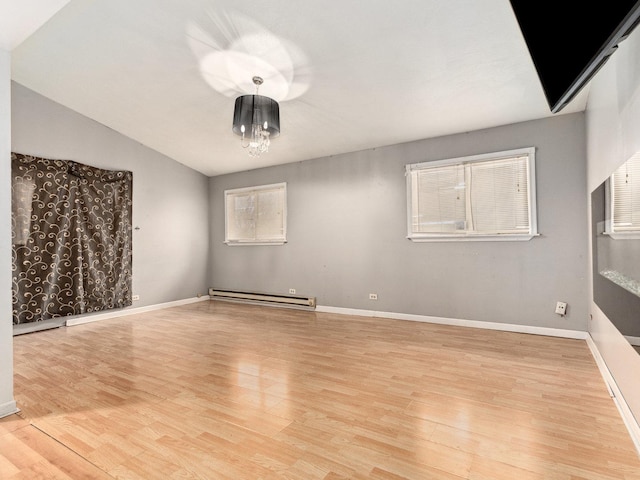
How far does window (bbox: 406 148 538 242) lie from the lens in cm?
394

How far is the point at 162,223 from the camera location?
19.3ft

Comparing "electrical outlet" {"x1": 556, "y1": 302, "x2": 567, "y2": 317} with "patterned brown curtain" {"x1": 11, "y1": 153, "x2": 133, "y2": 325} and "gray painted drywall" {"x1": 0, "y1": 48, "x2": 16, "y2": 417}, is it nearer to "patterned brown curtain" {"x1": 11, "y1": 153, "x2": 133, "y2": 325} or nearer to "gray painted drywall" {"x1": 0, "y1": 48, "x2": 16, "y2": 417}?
"gray painted drywall" {"x1": 0, "y1": 48, "x2": 16, "y2": 417}

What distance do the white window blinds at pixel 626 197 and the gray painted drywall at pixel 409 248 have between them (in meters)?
1.93

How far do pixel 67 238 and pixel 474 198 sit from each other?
558 cm

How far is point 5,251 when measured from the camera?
2098 mm

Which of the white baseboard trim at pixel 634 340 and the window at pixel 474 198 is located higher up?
the window at pixel 474 198

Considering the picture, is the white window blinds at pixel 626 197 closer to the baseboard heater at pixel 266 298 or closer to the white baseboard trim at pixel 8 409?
the white baseboard trim at pixel 8 409

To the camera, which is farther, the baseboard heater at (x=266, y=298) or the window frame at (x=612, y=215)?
the baseboard heater at (x=266, y=298)

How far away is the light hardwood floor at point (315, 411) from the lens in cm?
159

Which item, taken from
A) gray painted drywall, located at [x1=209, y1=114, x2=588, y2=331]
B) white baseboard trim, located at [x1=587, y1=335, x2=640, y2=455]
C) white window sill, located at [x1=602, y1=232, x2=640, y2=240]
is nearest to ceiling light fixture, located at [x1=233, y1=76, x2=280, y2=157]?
gray painted drywall, located at [x1=209, y1=114, x2=588, y2=331]

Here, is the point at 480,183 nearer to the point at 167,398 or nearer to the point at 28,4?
the point at 167,398

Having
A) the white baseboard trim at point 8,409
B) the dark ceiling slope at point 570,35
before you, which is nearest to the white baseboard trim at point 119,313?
the white baseboard trim at point 8,409

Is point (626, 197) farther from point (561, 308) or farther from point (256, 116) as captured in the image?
point (256, 116)

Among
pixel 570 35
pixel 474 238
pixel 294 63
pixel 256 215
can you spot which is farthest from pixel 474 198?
pixel 256 215
